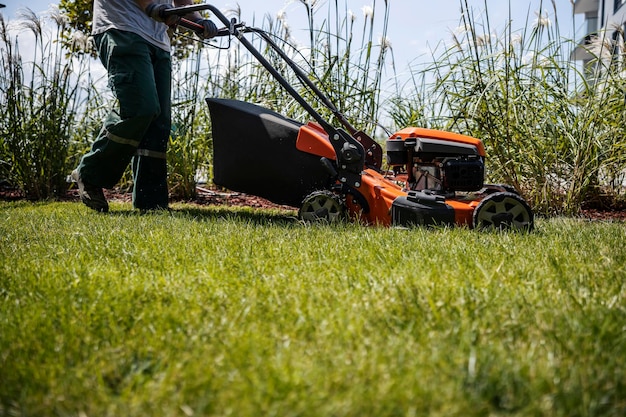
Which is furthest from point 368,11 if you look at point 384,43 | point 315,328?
point 315,328

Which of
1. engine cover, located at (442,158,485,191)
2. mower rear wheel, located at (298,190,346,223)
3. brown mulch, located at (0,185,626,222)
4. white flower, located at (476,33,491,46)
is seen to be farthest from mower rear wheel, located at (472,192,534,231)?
white flower, located at (476,33,491,46)

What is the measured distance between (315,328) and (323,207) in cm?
178

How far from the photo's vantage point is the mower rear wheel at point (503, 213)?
2.99 meters

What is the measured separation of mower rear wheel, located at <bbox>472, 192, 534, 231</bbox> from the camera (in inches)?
118

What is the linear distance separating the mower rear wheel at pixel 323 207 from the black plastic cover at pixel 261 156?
0.17 meters

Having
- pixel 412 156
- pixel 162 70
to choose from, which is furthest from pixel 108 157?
pixel 412 156

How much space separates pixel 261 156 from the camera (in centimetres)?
346

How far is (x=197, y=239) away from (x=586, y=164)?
2692 millimetres

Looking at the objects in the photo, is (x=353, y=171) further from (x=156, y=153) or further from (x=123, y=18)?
(x=123, y=18)

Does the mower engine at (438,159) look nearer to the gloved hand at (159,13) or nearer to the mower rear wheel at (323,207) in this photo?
the mower rear wheel at (323,207)

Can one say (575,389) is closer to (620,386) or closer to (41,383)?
(620,386)

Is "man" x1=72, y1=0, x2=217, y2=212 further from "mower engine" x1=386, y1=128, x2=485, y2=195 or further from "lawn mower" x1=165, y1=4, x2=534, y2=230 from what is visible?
"mower engine" x1=386, y1=128, x2=485, y2=195

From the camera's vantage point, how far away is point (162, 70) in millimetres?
4160

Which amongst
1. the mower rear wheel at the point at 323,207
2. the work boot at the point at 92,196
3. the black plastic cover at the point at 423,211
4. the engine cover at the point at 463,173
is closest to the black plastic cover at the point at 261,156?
the mower rear wheel at the point at 323,207
